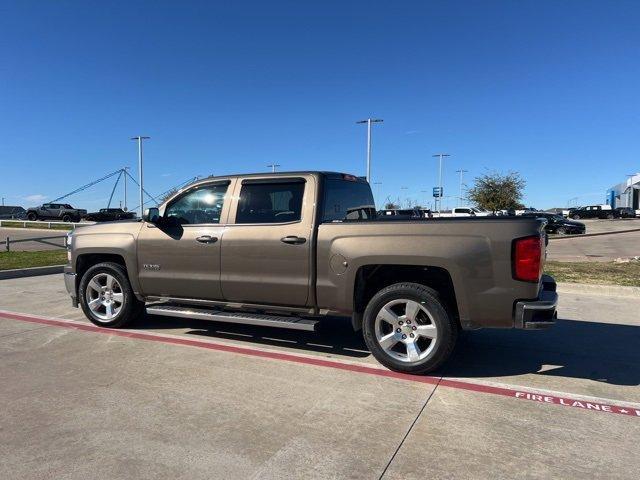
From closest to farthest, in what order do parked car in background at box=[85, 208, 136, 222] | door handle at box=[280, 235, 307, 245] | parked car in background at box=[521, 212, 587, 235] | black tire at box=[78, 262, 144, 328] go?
door handle at box=[280, 235, 307, 245], black tire at box=[78, 262, 144, 328], parked car in background at box=[521, 212, 587, 235], parked car in background at box=[85, 208, 136, 222]

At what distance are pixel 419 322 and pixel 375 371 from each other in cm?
66

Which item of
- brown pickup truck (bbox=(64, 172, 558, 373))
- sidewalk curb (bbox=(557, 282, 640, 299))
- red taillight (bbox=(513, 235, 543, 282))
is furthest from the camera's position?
sidewalk curb (bbox=(557, 282, 640, 299))

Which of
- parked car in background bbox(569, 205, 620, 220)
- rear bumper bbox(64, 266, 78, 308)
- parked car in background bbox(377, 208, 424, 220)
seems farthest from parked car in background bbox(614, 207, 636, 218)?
rear bumper bbox(64, 266, 78, 308)

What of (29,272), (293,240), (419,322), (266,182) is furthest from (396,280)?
(29,272)

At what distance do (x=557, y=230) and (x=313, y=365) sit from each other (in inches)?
1403

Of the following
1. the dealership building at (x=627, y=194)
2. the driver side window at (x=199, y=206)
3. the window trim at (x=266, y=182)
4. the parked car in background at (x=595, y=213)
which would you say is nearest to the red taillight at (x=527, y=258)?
the window trim at (x=266, y=182)

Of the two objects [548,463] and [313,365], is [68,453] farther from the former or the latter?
[548,463]

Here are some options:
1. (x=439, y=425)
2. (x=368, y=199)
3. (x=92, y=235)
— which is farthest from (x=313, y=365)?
(x=92, y=235)

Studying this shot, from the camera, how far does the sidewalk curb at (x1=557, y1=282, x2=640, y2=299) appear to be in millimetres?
9070

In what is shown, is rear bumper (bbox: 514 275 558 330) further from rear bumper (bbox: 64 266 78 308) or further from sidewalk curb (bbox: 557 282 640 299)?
sidewalk curb (bbox: 557 282 640 299)

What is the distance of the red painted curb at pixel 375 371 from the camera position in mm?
4074

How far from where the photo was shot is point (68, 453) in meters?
3.22

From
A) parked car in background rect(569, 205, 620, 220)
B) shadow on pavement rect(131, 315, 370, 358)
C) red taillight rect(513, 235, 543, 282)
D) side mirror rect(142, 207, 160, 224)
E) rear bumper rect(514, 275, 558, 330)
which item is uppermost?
parked car in background rect(569, 205, 620, 220)

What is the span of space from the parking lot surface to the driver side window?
1.47 metres
